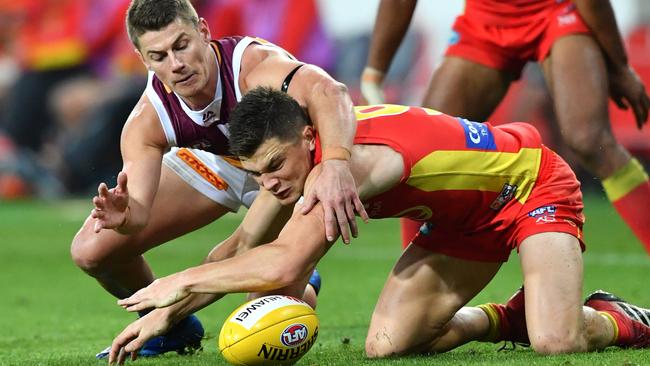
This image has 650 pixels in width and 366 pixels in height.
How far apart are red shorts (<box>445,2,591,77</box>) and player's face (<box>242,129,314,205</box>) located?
2.42 meters

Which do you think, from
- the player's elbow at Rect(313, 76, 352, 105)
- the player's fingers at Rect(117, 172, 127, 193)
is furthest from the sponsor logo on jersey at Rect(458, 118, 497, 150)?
the player's fingers at Rect(117, 172, 127, 193)

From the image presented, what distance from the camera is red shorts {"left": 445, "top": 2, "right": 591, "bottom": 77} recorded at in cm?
723

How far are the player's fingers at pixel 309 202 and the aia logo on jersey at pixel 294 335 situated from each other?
0.50 m

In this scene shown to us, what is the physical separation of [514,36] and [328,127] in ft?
8.01

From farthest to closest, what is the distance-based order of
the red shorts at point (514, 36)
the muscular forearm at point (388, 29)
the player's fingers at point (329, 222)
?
the muscular forearm at point (388, 29)
the red shorts at point (514, 36)
the player's fingers at point (329, 222)

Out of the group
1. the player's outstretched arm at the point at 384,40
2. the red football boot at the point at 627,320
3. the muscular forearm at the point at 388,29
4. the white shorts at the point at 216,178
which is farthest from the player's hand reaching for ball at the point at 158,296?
the muscular forearm at the point at 388,29

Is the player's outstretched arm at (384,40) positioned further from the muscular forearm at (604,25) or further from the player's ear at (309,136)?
the player's ear at (309,136)

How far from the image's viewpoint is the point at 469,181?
222 inches

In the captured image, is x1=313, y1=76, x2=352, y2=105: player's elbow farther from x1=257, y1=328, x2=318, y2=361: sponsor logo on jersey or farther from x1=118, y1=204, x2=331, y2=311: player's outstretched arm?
x1=257, y1=328, x2=318, y2=361: sponsor logo on jersey

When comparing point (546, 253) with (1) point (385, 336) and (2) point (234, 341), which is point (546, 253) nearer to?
(1) point (385, 336)

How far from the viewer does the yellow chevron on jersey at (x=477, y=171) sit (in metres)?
5.46

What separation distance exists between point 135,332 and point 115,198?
55 cm

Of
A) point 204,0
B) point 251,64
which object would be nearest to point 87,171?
point 204,0

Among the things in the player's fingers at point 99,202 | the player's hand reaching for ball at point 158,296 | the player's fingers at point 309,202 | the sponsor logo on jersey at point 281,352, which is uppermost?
the player's fingers at point 309,202
